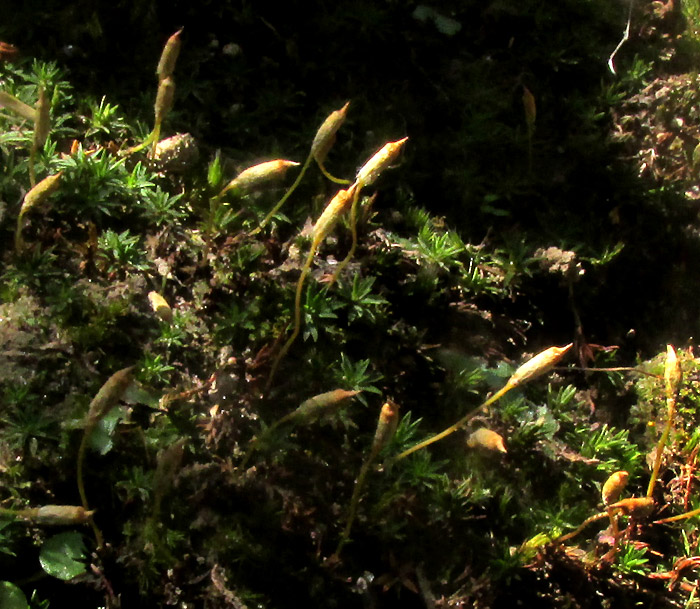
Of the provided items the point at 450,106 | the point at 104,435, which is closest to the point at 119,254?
the point at 104,435

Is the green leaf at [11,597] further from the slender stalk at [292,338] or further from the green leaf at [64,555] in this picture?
the slender stalk at [292,338]

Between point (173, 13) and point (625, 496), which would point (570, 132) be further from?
point (173, 13)

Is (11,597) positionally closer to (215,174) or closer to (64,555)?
(64,555)

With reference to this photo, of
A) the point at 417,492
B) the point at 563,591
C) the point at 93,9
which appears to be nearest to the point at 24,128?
the point at 93,9

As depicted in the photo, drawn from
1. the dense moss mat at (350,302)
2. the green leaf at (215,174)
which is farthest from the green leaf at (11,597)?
the green leaf at (215,174)

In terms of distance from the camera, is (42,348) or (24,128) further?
(24,128)

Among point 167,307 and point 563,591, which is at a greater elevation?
point 167,307
